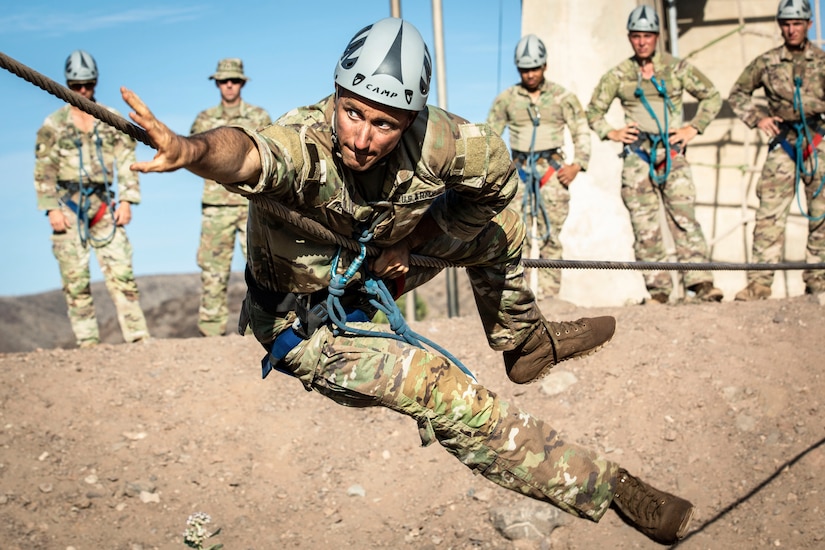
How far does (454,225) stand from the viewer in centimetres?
454

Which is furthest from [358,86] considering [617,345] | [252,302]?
[617,345]

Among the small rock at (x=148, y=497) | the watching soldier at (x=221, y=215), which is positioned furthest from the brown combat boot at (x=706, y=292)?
the small rock at (x=148, y=497)

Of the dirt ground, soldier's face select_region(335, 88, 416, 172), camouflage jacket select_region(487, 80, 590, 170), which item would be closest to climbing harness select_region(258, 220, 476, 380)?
soldier's face select_region(335, 88, 416, 172)

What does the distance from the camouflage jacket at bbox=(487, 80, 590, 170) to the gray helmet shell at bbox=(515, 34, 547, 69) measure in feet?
0.99

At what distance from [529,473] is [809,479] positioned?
156 inches

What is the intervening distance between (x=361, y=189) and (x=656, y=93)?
6.39 m

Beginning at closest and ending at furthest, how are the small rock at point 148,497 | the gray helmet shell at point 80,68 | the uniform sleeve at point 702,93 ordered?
the small rock at point 148,497, the gray helmet shell at point 80,68, the uniform sleeve at point 702,93

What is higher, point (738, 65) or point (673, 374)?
point (738, 65)

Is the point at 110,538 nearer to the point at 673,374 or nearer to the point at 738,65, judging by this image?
the point at 673,374

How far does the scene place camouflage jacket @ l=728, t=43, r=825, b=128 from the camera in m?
9.52

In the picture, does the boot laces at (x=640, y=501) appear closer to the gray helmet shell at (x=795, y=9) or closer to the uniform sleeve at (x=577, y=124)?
the uniform sleeve at (x=577, y=124)

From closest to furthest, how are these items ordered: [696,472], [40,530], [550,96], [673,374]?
[40,530] < [696,472] < [673,374] < [550,96]

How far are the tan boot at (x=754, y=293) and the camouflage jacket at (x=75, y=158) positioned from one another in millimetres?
5881

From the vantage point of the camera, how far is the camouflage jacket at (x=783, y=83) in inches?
375
